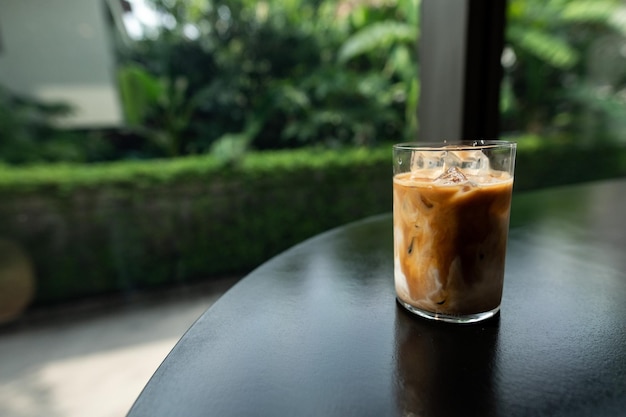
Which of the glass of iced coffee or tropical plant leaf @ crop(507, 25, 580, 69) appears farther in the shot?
tropical plant leaf @ crop(507, 25, 580, 69)

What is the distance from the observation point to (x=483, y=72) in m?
1.54

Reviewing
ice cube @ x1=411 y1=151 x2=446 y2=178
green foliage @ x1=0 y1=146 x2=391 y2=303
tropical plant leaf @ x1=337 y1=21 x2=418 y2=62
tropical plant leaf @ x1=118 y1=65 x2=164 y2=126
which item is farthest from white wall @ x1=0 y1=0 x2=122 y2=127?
ice cube @ x1=411 y1=151 x2=446 y2=178

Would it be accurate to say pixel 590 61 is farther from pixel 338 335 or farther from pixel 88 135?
pixel 88 135

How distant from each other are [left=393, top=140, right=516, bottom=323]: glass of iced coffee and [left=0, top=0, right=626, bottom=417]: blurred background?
189cm

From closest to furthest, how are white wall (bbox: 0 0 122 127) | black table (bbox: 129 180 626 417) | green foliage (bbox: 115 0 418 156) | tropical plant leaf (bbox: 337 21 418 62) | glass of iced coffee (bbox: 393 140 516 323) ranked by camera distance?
black table (bbox: 129 180 626 417) → glass of iced coffee (bbox: 393 140 516 323) → white wall (bbox: 0 0 122 127) → tropical plant leaf (bbox: 337 21 418 62) → green foliage (bbox: 115 0 418 156)

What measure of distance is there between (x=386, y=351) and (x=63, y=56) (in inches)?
162

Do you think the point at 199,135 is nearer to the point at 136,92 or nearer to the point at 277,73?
the point at 136,92

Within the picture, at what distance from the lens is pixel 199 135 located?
3854 mm

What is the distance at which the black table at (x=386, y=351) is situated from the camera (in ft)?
1.20

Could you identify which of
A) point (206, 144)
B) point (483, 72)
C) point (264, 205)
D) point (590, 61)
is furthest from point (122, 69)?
point (590, 61)

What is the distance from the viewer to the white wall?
3.33m

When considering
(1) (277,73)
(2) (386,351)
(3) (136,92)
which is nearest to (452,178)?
(2) (386,351)

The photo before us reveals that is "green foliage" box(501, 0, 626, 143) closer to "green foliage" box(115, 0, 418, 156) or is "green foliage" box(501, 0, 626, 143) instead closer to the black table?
"green foliage" box(115, 0, 418, 156)

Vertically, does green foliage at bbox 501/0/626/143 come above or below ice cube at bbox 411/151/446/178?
above
